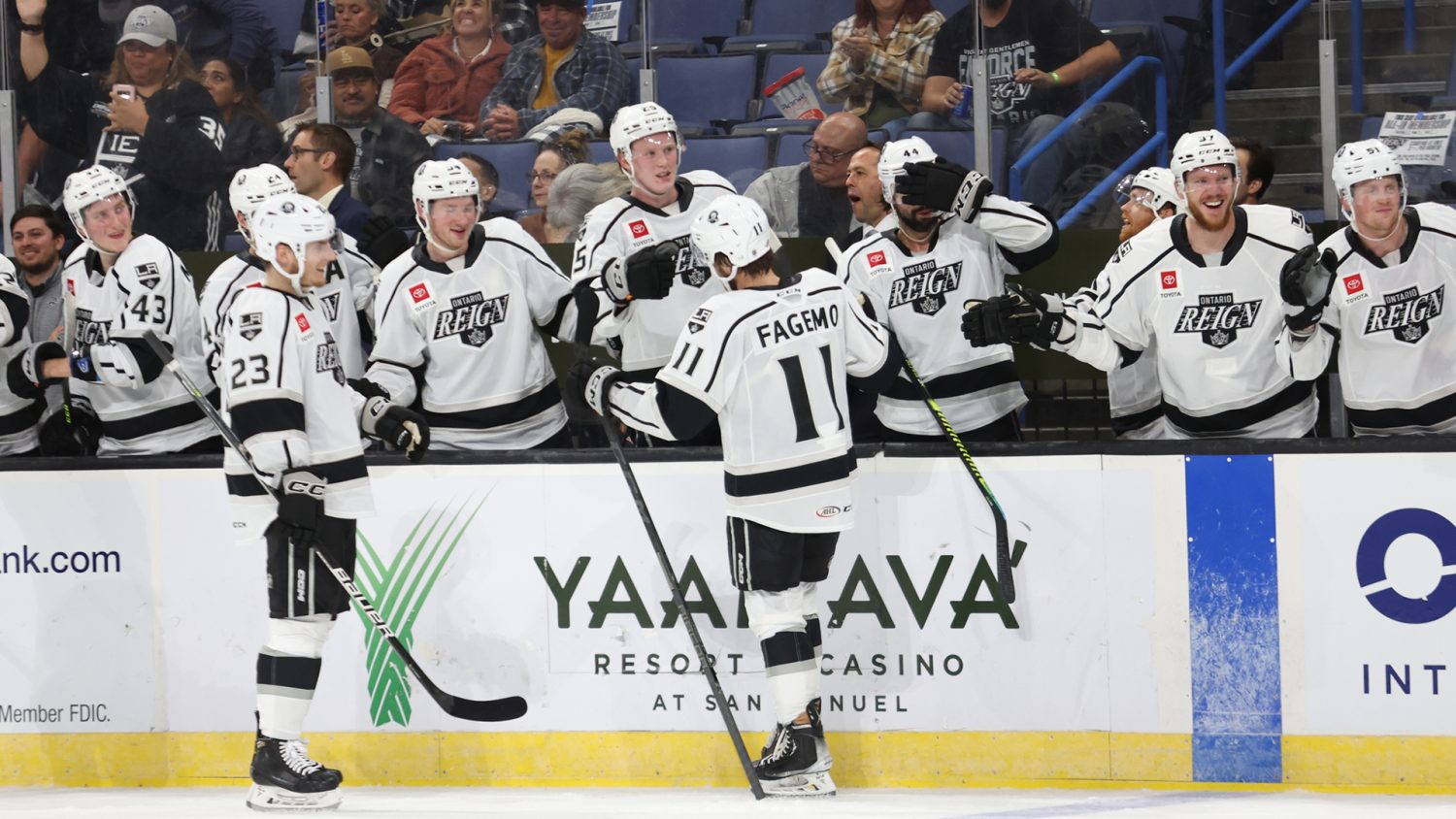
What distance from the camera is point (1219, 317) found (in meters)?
4.59

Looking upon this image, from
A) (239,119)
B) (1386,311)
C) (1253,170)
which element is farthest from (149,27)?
(1386,311)

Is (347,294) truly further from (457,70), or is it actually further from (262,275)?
(457,70)

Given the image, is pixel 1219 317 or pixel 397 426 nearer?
pixel 397 426

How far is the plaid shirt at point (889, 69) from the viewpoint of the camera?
18.5 ft

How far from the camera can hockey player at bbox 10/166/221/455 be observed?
4934 mm

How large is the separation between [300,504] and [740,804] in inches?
48.8

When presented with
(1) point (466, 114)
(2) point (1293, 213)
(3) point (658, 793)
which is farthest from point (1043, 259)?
(1) point (466, 114)

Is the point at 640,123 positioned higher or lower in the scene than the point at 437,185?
higher

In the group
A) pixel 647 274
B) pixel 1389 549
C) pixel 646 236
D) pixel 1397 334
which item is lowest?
pixel 1389 549

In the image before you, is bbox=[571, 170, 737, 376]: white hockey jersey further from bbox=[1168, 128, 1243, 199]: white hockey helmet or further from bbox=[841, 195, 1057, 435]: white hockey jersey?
bbox=[1168, 128, 1243, 199]: white hockey helmet

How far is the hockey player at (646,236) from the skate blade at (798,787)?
1.09 m

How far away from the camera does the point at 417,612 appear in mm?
4500

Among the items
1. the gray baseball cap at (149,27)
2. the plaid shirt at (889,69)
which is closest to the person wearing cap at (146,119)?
the gray baseball cap at (149,27)

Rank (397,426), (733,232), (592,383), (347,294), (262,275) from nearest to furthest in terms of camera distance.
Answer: (733,232)
(397,426)
(592,383)
(262,275)
(347,294)
